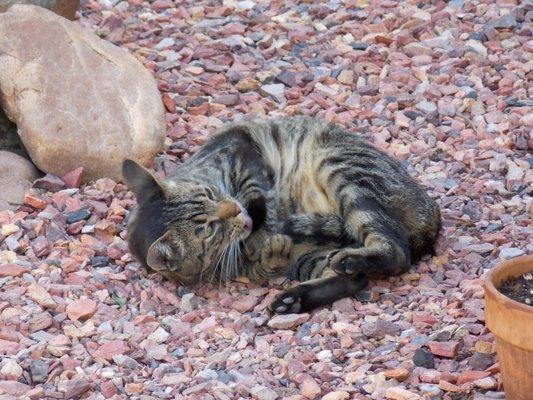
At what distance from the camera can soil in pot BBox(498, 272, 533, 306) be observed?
4375mm

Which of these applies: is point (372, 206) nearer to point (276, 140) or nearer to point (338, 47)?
point (276, 140)

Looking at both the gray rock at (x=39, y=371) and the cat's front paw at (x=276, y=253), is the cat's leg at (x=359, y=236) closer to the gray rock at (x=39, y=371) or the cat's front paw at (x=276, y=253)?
the cat's front paw at (x=276, y=253)

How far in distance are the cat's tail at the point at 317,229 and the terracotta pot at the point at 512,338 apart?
1731mm

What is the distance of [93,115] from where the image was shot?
6.98m

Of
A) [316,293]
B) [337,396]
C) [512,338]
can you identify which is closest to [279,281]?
[316,293]

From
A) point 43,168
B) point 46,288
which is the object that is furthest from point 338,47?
point 46,288

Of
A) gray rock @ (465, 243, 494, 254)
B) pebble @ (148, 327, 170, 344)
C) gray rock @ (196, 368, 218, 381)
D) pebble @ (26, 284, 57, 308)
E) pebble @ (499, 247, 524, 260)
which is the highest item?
pebble @ (499, 247, 524, 260)

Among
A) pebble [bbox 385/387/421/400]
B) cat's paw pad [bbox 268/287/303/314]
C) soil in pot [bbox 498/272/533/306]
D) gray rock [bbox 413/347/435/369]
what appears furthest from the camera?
cat's paw pad [bbox 268/287/303/314]

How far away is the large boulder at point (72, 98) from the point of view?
6.88 m

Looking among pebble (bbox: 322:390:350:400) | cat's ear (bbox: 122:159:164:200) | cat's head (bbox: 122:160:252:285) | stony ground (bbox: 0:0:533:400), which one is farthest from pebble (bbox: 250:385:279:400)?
cat's ear (bbox: 122:159:164:200)

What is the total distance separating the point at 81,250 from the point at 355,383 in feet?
6.72

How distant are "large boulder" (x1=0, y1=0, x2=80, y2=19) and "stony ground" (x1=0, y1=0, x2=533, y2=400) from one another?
607 mm

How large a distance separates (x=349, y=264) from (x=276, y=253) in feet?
1.72

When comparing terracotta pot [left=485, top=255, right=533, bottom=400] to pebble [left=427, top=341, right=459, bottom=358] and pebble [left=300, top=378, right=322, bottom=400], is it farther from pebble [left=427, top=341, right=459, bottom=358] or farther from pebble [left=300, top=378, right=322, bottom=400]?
pebble [left=300, top=378, right=322, bottom=400]
